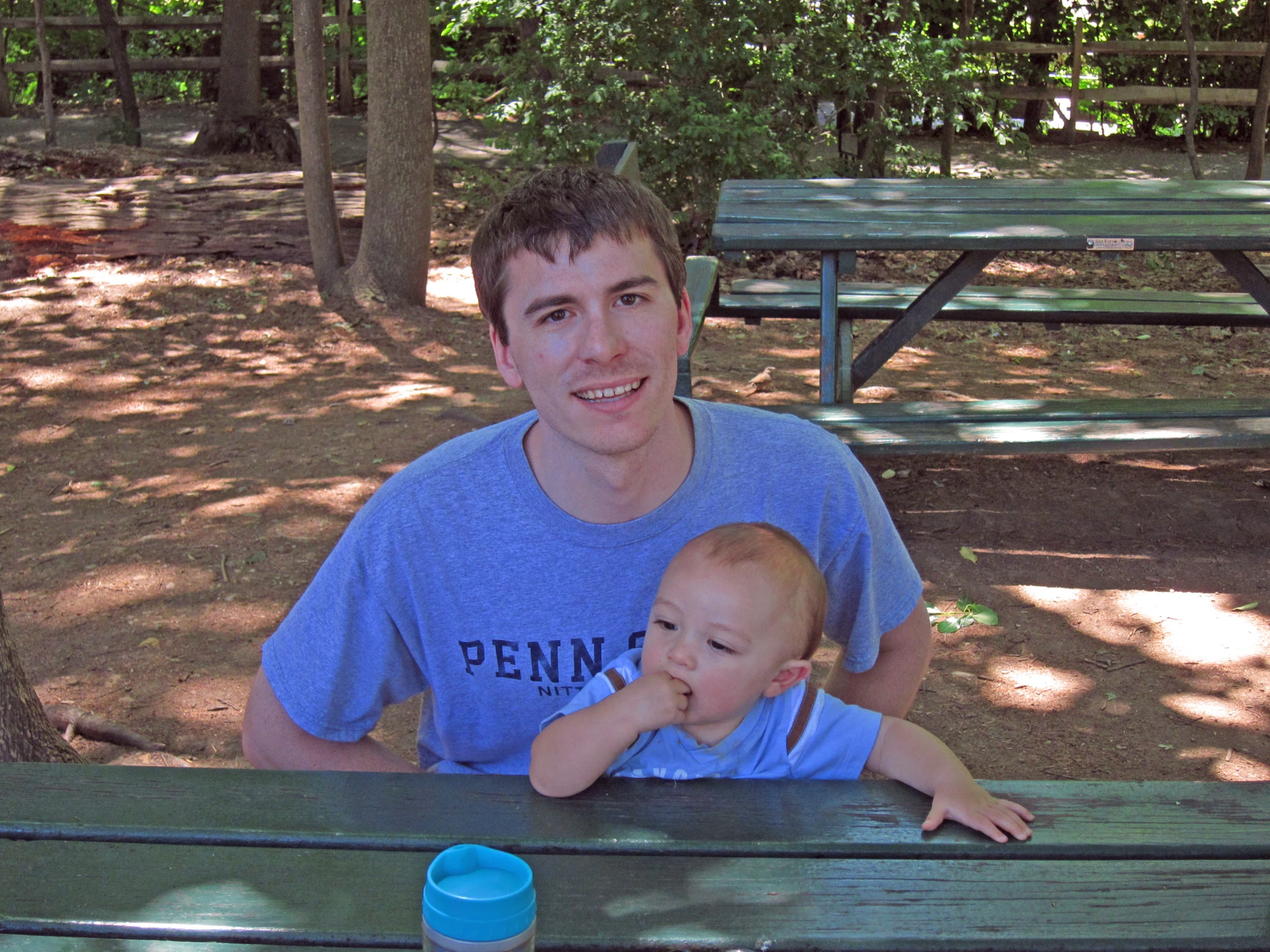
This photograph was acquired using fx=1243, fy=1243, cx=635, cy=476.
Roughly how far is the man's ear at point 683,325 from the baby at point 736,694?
1.16 ft

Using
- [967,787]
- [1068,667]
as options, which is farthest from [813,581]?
[1068,667]

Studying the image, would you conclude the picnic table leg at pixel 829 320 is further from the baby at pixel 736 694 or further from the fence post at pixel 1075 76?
the fence post at pixel 1075 76

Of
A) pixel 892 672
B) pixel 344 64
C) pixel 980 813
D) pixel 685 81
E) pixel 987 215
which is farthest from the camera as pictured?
pixel 344 64

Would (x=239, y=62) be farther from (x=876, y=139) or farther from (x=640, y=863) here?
(x=640, y=863)

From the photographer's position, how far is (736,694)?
1.65 meters

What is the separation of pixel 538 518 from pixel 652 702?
14.9 inches

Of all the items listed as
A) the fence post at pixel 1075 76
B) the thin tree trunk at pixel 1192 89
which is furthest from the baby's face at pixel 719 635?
the fence post at pixel 1075 76

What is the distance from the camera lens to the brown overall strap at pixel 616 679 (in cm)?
169

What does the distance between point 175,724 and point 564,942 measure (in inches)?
103

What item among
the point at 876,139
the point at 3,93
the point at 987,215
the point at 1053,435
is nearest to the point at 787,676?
the point at 1053,435

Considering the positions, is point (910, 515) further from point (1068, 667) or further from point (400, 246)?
point (400, 246)

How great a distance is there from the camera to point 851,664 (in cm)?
207

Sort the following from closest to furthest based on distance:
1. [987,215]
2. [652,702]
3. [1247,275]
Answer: [652,702]
[1247,275]
[987,215]

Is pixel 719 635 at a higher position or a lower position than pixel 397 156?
lower
